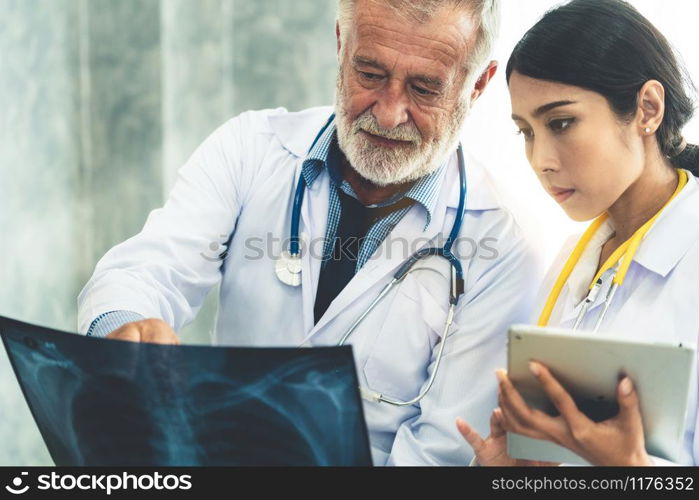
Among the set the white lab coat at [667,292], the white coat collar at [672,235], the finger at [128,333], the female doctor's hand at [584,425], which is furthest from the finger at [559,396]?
the finger at [128,333]

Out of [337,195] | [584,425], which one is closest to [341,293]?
[337,195]

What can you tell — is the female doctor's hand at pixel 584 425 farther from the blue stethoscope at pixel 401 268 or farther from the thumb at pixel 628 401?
the blue stethoscope at pixel 401 268

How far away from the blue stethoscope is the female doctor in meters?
0.18

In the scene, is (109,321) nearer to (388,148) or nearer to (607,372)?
(388,148)

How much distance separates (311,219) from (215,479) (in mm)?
689

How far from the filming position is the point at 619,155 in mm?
1310

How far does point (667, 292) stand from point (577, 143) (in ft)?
0.86

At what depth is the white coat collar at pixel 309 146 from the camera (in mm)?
1598

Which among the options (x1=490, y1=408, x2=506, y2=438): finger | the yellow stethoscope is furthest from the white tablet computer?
the yellow stethoscope

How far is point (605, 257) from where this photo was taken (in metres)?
1.43

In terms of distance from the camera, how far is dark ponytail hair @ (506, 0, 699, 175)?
128 centimetres

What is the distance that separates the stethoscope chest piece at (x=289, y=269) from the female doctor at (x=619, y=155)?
17.9 inches

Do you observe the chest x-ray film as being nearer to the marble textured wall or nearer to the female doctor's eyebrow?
the female doctor's eyebrow

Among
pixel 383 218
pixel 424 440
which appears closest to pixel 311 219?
pixel 383 218
